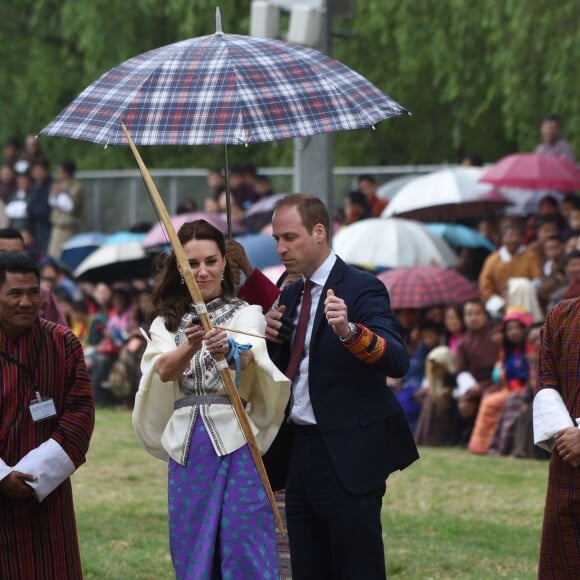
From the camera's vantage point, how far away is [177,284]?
270 inches

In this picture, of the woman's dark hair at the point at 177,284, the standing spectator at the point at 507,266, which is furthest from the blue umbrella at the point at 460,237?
the woman's dark hair at the point at 177,284

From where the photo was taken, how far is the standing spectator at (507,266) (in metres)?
15.5

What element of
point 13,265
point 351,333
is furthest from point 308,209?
point 13,265

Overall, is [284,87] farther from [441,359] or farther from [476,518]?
[441,359]

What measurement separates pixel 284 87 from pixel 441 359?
800cm

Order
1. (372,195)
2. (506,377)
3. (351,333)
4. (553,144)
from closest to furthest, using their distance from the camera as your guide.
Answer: (351,333) < (506,377) < (553,144) < (372,195)

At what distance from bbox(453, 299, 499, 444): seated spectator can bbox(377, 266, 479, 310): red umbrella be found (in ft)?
1.16

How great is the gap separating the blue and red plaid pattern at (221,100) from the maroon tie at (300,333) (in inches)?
24.1

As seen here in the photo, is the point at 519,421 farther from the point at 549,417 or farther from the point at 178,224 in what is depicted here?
the point at 549,417

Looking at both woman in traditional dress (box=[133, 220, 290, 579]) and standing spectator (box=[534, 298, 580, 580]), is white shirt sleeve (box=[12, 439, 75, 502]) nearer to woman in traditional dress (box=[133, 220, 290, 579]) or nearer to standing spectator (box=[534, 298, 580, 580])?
woman in traditional dress (box=[133, 220, 290, 579])

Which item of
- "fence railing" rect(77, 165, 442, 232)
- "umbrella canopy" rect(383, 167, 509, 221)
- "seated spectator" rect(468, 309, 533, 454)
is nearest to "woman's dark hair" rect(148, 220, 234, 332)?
"seated spectator" rect(468, 309, 533, 454)

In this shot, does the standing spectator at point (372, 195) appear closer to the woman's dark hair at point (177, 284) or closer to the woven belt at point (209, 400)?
the woman's dark hair at point (177, 284)

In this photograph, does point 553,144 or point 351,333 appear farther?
point 553,144

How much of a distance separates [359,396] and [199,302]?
74cm
